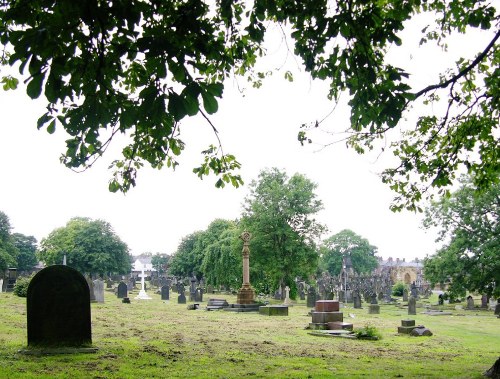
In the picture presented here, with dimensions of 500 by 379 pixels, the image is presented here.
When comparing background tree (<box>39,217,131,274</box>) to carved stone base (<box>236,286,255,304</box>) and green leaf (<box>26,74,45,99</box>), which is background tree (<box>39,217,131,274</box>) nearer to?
carved stone base (<box>236,286,255,304</box>)

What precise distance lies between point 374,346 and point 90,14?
40.0ft

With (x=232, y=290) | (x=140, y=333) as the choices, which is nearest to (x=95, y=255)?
(x=232, y=290)

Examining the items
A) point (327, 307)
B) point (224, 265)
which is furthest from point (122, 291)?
point (327, 307)

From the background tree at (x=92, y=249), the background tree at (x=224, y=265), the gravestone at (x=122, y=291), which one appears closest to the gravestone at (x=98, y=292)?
the gravestone at (x=122, y=291)

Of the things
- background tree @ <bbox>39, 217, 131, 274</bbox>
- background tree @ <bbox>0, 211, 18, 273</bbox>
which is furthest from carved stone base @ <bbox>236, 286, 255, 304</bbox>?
background tree @ <bbox>0, 211, 18, 273</bbox>

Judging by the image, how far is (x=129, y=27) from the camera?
13.6 feet

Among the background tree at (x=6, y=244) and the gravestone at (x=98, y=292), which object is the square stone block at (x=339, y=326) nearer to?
the gravestone at (x=98, y=292)

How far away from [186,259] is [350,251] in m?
43.3

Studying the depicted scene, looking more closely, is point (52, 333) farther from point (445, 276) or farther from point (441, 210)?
point (441, 210)

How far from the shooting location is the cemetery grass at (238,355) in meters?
8.34

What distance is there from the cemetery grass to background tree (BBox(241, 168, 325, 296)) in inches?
932

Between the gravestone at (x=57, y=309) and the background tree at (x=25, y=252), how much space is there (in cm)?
9730

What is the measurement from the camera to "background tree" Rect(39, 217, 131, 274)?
236ft

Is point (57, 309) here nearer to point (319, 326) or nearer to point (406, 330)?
point (319, 326)
